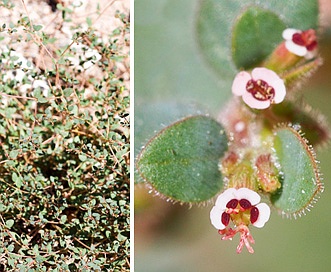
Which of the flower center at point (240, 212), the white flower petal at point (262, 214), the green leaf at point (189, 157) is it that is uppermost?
the green leaf at point (189, 157)

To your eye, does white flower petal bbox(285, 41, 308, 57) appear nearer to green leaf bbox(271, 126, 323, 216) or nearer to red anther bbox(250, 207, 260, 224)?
green leaf bbox(271, 126, 323, 216)

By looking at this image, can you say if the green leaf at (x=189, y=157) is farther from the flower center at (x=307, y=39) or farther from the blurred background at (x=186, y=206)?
the flower center at (x=307, y=39)

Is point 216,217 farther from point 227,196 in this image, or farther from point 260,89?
point 260,89

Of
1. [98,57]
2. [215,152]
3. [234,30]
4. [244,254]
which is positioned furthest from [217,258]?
[98,57]

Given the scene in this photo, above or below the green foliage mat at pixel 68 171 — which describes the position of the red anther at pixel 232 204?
below

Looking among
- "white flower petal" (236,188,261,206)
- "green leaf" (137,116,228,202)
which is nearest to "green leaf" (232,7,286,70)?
"green leaf" (137,116,228,202)

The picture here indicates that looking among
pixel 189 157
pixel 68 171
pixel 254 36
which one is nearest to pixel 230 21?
pixel 254 36

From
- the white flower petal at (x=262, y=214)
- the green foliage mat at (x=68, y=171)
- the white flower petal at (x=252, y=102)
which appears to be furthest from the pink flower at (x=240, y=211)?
the green foliage mat at (x=68, y=171)
